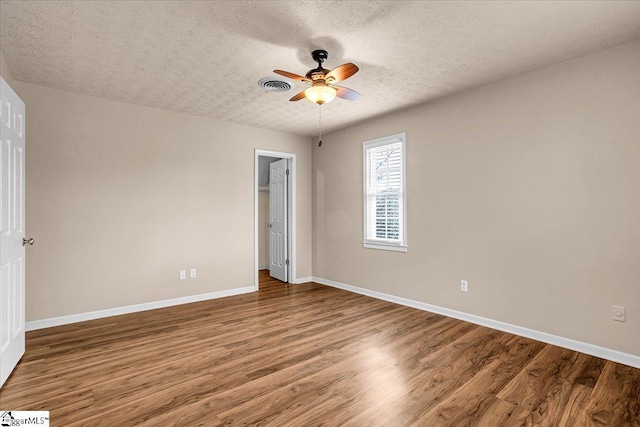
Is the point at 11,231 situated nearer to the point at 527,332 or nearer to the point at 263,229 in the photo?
the point at 527,332

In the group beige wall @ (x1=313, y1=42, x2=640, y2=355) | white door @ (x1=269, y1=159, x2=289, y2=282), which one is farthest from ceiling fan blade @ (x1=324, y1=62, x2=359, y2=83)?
white door @ (x1=269, y1=159, x2=289, y2=282)

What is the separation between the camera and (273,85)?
11.1 ft

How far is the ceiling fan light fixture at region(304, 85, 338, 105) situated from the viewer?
2.75m

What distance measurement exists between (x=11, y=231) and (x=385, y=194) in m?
3.99

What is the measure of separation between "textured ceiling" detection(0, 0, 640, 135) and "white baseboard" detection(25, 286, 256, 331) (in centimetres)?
Answer: 258

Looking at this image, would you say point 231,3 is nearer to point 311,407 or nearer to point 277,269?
point 311,407

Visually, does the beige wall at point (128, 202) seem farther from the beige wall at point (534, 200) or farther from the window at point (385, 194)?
the beige wall at point (534, 200)

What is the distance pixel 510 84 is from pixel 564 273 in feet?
6.34

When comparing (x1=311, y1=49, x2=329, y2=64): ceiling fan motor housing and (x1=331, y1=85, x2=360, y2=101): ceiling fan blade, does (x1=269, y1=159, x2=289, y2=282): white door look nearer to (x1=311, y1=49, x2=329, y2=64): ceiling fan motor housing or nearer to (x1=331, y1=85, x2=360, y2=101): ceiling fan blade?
(x1=331, y1=85, x2=360, y2=101): ceiling fan blade

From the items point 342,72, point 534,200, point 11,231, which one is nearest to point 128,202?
point 11,231

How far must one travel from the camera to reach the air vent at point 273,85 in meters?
3.31

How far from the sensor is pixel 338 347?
9.95 feet

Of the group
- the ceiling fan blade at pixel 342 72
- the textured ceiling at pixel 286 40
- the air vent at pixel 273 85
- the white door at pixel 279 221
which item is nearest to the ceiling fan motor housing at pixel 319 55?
the textured ceiling at pixel 286 40

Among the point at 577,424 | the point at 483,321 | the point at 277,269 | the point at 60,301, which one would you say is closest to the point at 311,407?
the point at 577,424
